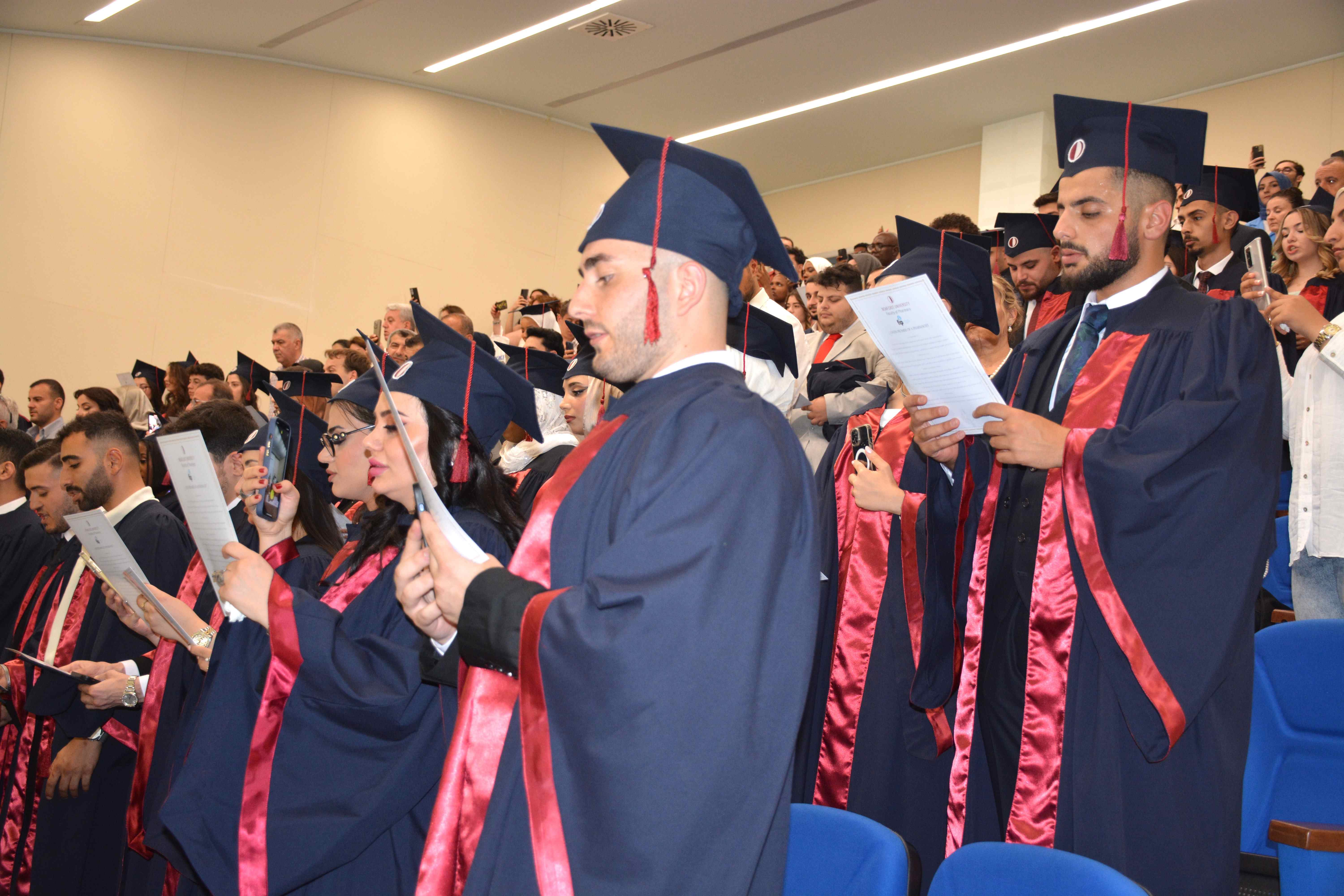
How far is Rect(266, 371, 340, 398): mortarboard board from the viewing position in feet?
14.4

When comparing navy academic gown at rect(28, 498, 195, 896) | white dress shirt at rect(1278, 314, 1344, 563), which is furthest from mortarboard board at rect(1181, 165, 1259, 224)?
navy academic gown at rect(28, 498, 195, 896)

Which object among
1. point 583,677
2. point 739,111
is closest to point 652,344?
point 583,677

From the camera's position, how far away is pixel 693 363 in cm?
200

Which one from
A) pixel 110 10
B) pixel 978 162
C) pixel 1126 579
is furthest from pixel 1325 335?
pixel 110 10

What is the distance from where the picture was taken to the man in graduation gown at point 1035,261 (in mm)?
5234

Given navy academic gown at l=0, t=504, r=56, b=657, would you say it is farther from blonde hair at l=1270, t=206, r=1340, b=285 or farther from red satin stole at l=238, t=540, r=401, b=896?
blonde hair at l=1270, t=206, r=1340, b=285

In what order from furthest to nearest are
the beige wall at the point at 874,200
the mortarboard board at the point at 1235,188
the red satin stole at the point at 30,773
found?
the beige wall at the point at 874,200 < the mortarboard board at the point at 1235,188 < the red satin stole at the point at 30,773

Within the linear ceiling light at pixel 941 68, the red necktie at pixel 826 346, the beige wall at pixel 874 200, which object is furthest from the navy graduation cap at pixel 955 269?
the beige wall at pixel 874 200

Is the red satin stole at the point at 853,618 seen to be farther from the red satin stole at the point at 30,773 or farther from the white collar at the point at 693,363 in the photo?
the red satin stole at the point at 30,773

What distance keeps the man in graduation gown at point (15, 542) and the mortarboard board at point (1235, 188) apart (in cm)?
594

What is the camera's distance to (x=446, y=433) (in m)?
2.90

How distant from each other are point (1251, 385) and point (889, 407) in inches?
68.3

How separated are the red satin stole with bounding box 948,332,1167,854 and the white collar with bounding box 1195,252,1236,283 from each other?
361 cm

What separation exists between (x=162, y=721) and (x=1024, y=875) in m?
2.78
